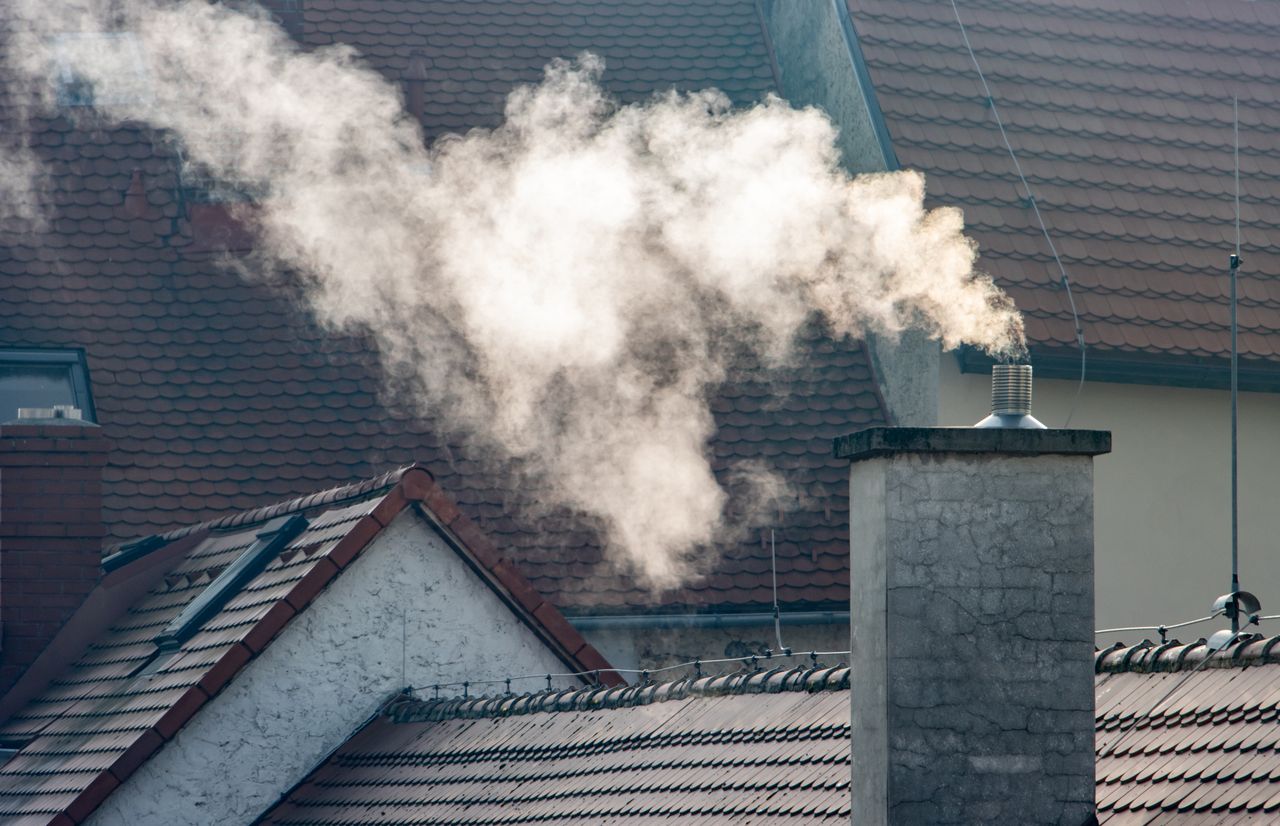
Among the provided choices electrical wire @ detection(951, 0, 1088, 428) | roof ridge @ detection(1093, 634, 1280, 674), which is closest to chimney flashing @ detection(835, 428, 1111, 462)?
roof ridge @ detection(1093, 634, 1280, 674)

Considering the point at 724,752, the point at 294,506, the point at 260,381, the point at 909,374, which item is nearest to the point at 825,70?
the point at 909,374

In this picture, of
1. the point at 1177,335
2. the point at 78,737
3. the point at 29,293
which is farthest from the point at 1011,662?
the point at 29,293

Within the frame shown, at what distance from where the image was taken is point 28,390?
54.3 ft

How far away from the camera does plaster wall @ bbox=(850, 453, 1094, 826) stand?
6.78 metres

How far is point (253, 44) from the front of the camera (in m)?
19.4

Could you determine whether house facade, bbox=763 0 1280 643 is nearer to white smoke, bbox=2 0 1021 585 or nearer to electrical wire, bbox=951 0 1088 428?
electrical wire, bbox=951 0 1088 428

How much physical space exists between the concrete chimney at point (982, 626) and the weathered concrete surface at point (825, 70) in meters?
10.3

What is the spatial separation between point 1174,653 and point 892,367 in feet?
30.4

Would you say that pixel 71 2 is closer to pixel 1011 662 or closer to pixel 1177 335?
pixel 1177 335

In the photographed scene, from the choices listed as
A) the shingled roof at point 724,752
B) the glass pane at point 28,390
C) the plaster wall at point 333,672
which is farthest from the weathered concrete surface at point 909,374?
the glass pane at point 28,390

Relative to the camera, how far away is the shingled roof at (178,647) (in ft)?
39.1

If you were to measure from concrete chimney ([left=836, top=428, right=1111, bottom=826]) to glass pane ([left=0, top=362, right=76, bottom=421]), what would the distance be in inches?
432

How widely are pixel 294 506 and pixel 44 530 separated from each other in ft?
5.84

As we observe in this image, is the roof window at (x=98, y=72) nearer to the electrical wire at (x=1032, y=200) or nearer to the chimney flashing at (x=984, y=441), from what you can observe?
the electrical wire at (x=1032, y=200)
